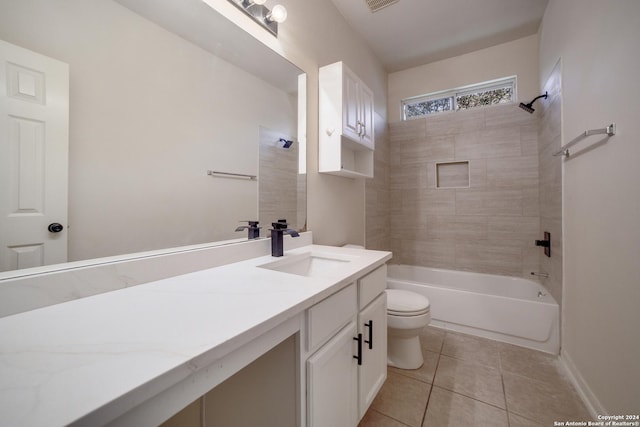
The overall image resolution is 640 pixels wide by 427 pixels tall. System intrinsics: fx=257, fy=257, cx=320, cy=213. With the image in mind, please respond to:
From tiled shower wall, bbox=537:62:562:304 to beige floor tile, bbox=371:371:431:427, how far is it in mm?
1263

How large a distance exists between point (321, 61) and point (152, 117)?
1402 millimetres

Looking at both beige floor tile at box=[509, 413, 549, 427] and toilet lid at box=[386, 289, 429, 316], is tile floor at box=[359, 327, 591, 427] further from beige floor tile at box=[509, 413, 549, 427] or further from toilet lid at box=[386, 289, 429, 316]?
toilet lid at box=[386, 289, 429, 316]

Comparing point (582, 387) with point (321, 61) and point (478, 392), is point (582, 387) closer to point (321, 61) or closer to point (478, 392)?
point (478, 392)

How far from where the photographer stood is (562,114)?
5.92 feet

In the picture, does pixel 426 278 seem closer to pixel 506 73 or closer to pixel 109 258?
pixel 506 73

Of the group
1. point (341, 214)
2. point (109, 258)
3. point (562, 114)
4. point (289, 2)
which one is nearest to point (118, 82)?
point (109, 258)

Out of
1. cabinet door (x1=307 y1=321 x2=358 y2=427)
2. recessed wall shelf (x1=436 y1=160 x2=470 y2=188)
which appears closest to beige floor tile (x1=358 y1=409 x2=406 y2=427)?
cabinet door (x1=307 y1=321 x2=358 y2=427)

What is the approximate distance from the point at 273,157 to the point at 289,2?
1.01 m

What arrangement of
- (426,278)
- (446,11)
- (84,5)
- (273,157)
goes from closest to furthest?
(84,5) → (273,157) → (446,11) → (426,278)

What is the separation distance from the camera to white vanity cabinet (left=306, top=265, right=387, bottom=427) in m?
0.85

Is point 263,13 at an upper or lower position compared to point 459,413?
upper

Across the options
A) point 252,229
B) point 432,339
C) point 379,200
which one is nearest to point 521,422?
point 432,339

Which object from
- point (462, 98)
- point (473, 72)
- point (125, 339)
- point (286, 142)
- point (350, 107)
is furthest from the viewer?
point (462, 98)

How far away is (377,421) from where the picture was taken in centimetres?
133
